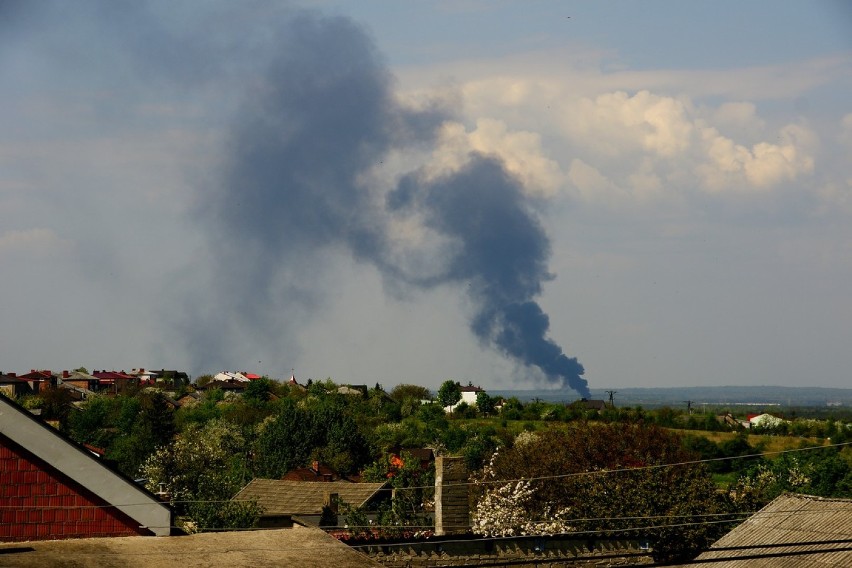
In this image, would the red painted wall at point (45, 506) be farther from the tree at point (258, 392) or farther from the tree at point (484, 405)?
the tree at point (258, 392)

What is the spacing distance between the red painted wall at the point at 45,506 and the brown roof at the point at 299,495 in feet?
133

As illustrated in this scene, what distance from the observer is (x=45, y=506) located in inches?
631

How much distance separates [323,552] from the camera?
1356 cm

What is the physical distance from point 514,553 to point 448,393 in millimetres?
140639

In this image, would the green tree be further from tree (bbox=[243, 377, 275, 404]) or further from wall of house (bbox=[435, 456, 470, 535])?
wall of house (bbox=[435, 456, 470, 535])

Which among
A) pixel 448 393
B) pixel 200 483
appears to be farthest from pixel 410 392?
pixel 200 483

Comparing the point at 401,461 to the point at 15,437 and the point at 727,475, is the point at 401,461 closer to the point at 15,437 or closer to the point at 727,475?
the point at 727,475


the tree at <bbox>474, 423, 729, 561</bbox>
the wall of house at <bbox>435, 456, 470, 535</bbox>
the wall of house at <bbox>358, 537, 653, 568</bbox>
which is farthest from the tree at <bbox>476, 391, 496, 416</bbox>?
the wall of house at <bbox>358, 537, 653, 568</bbox>

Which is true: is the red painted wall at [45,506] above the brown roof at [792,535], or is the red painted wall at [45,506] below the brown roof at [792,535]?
above

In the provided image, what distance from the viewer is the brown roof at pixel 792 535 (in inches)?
1045

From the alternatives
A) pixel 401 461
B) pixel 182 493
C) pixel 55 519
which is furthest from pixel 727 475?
pixel 55 519

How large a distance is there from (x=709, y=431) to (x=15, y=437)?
10547cm

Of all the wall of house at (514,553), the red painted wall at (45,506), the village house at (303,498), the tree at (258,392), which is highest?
the tree at (258,392)

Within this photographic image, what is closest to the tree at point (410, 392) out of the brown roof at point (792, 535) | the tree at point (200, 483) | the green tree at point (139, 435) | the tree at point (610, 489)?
the green tree at point (139, 435)
